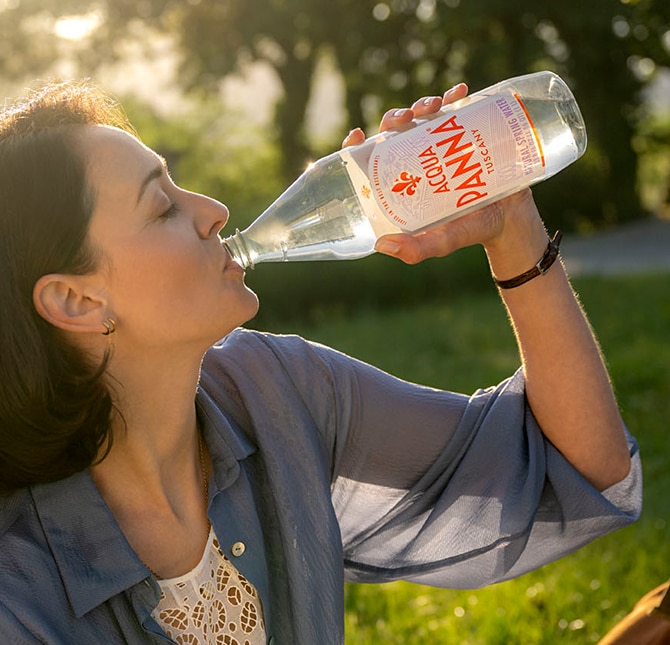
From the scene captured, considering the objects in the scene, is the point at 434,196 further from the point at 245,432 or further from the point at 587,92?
the point at 587,92

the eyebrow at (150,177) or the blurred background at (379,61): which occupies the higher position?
the eyebrow at (150,177)

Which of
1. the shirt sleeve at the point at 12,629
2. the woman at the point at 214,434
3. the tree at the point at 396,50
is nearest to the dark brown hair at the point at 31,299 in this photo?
the woman at the point at 214,434

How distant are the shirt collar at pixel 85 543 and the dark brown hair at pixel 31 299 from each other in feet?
0.12

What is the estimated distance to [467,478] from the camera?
6.63ft

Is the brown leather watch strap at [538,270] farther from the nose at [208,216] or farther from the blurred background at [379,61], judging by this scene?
the blurred background at [379,61]

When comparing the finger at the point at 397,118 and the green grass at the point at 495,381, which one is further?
the green grass at the point at 495,381

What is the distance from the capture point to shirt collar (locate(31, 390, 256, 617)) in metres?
1.62

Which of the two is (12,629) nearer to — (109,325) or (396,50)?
(109,325)

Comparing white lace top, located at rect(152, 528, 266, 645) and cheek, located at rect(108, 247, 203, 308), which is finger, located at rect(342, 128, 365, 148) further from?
white lace top, located at rect(152, 528, 266, 645)

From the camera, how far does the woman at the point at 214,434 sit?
1658 mm

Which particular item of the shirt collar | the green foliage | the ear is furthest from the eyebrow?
the green foliage

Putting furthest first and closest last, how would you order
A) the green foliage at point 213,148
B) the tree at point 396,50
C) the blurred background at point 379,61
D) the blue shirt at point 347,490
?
the green foliage at point 213,148, the tree at point 396,50, the blurred background at point 379,61, the blue shirt at point 347,490

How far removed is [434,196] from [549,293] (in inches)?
11.3

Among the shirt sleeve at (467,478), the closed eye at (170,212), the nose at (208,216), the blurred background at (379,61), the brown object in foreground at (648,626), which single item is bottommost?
the blurred background at (379,61)
